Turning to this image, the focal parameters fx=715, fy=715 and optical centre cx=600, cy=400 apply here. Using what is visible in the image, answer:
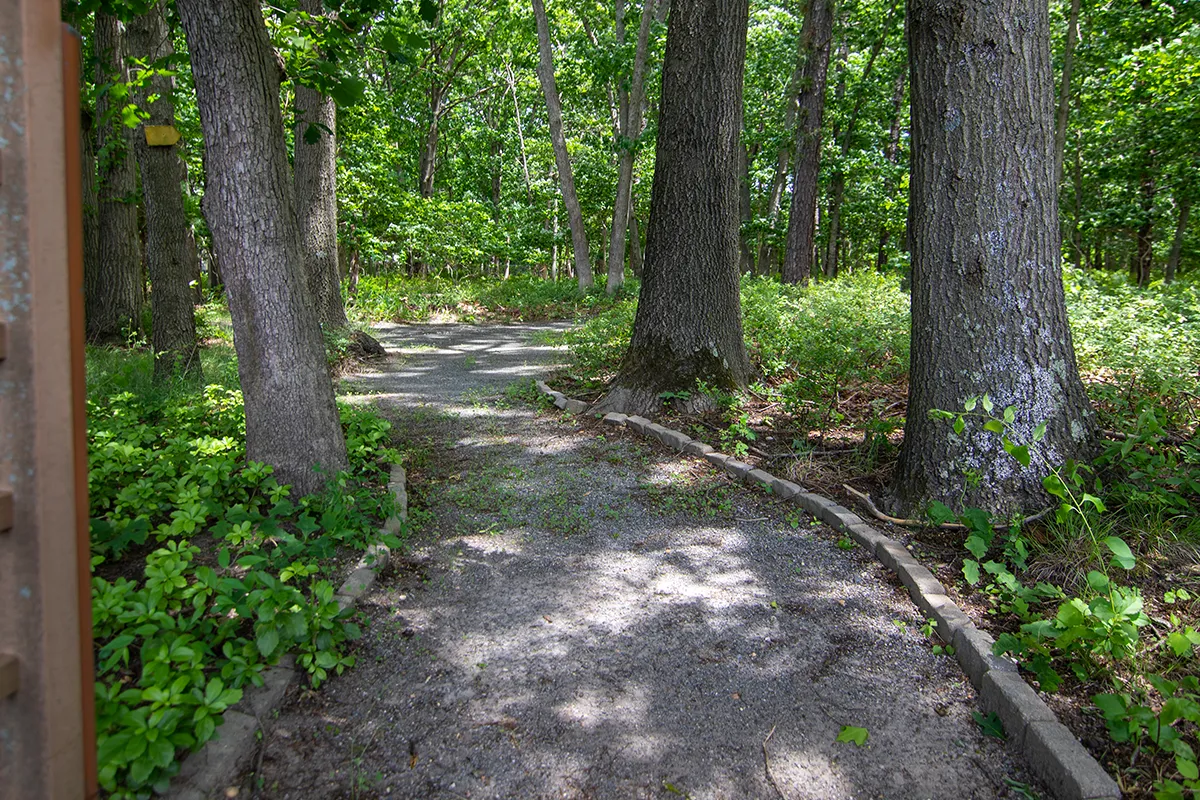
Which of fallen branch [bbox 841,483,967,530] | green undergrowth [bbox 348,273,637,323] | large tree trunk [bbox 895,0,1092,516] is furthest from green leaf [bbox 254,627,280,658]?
green undergrowth [bbox 348,273,637,323]

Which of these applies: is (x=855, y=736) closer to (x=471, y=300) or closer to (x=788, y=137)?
(x=788, y=137)

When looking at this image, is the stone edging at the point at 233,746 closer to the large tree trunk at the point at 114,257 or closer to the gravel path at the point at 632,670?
the gravel path at the point at 632,670

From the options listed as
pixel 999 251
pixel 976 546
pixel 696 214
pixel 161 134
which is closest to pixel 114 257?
pixel 161 134

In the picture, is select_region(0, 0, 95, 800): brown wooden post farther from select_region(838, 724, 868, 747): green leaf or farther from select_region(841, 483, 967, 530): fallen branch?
select_region(841, 483, 967, 530): fallen branch

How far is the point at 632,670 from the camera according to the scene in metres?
3.00

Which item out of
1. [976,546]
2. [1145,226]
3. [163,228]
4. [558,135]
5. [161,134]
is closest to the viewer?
[976,546]

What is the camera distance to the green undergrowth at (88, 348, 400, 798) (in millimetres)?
2143

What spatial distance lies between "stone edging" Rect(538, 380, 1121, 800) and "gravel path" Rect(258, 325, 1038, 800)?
9 centimetres

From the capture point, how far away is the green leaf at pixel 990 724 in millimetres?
2594

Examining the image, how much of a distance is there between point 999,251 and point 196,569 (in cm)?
419

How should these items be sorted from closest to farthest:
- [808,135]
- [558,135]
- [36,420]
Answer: [36,420]
[808,135]
[558,135]

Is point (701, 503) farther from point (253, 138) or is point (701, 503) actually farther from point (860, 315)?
point (860, 315)

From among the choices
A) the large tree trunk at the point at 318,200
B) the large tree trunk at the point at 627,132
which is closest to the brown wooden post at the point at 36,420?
the large tree trunk at the point at 318,200

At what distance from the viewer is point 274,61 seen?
4316 mm
